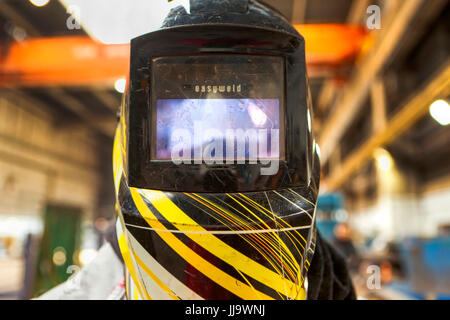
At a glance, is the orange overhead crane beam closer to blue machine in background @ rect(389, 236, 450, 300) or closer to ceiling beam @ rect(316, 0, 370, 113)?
ceiling beam @ rect(316, 0, 370, 113)

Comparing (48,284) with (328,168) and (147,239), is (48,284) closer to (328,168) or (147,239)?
(147,239)

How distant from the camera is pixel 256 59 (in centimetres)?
104

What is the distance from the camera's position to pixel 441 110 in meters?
4.49

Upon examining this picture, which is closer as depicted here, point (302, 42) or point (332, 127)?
point (302, 42)

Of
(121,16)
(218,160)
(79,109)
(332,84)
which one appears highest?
(79,109)

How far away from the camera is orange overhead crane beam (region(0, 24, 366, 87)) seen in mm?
6621

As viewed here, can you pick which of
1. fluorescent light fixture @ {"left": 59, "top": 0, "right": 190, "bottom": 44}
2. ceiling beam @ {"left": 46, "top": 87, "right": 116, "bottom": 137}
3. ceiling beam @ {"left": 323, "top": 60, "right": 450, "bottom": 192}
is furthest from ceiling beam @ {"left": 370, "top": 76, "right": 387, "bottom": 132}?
ceiling beam @ {"left": 46, "top": 87, "right": 116, "bottom": 137}

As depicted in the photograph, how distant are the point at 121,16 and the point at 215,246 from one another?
2.84 ft

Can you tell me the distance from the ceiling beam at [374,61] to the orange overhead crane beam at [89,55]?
14.3 inches

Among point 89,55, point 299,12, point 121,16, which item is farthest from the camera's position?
point 89,55

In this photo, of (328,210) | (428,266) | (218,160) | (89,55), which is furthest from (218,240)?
(328,210)

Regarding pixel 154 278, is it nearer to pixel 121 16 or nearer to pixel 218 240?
pixel 218 240
